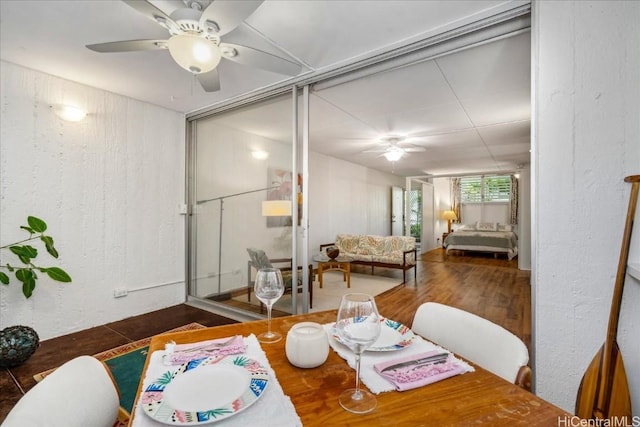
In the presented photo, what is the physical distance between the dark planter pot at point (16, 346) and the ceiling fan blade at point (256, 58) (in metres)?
2.51

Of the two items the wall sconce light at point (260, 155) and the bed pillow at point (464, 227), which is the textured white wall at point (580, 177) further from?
the bed pillow at point (464, 227)

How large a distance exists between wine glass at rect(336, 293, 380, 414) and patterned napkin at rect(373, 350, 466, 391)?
0.29 feet

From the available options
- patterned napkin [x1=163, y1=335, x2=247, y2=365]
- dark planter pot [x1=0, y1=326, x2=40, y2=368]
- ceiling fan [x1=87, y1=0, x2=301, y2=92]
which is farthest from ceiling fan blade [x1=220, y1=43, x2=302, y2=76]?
dark planter pot [x1=0, y1=326, x2=40, y2=368]

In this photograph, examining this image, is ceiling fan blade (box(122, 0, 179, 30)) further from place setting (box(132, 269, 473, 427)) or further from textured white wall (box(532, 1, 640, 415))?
textured white wall (box(532, 1, 640, 415))

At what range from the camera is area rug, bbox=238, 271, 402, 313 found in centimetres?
305

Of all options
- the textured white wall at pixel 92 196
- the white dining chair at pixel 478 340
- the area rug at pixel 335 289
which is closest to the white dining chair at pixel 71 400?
the white dining chair at pixel 478 340

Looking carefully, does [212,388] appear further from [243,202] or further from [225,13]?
[243,202]

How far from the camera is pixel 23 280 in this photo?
2.31 m

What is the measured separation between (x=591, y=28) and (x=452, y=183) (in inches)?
357

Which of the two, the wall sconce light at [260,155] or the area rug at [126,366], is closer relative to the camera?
the area rug at [126,366]

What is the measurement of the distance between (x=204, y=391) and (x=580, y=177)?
74.2 inches

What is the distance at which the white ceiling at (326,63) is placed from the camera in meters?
1.81

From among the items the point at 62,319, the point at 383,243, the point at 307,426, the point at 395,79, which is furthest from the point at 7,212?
the point at 383,243

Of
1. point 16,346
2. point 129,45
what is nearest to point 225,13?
point 129,45
